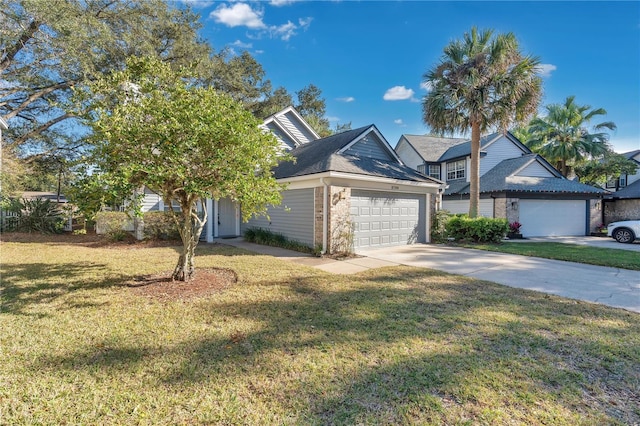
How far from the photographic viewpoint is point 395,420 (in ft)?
7.93

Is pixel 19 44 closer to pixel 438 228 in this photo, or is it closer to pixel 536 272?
pixel 438 228

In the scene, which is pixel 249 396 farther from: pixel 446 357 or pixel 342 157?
pixel 342 157

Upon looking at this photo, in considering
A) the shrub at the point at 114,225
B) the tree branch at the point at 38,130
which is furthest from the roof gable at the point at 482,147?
the tree branch at the point at 38,130

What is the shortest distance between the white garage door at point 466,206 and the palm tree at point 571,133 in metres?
8.67

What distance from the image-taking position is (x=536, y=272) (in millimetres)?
7676

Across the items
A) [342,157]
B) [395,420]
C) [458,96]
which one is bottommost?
[395,420]

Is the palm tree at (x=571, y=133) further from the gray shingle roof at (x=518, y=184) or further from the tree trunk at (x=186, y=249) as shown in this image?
the tree trunk at (x=186, y=249)

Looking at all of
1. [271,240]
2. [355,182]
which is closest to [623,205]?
[355,182]

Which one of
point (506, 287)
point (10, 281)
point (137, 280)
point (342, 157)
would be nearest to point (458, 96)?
point (342, 157)

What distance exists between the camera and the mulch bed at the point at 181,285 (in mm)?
5504

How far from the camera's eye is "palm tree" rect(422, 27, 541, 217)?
13.2m

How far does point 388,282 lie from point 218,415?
4.71 m

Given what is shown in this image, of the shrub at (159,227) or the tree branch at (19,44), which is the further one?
the tree branch at (19,44)

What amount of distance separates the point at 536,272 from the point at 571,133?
Answer: 20554 millimetres
